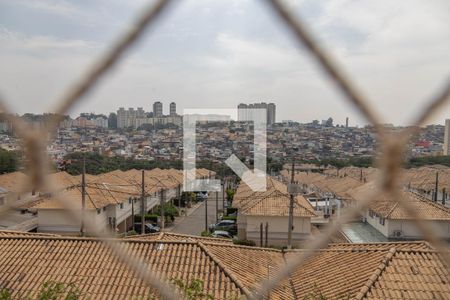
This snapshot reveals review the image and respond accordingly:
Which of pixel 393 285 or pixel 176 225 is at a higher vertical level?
pixel 393 285

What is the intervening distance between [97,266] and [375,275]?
12.8 ft

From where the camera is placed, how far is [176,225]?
66.9 feet

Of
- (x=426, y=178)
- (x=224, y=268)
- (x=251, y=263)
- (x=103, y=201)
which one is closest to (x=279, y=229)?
(x=103, y=201)

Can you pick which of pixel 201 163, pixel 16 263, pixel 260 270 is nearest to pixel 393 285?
pixel 260 270

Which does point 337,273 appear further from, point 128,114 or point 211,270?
point 128,114

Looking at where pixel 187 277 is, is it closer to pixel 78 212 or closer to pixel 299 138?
pixel 299 138

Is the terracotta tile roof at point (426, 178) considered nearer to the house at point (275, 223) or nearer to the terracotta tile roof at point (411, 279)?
the house at point (275, 223)

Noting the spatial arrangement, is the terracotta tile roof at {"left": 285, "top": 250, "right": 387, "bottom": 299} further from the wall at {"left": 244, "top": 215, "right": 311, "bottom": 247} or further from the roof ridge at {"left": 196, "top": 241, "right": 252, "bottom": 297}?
the wall at {"left": 244, "top": 215, "right": 311, "bottom": 247}

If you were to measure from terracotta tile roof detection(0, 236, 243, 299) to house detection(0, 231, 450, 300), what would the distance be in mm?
11

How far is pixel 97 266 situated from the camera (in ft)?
20.5

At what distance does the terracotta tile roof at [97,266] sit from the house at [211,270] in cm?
1

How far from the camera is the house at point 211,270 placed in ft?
18.4

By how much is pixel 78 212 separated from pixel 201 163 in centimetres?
3686

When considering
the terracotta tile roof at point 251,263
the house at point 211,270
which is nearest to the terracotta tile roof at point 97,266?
the house at point 211,270
